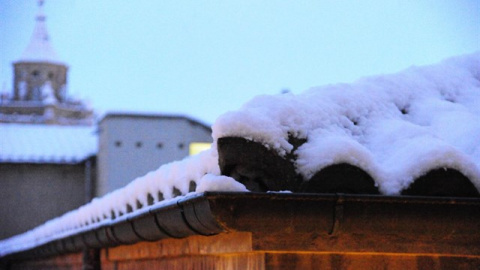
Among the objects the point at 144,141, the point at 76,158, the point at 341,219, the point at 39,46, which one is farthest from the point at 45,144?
the point at 39,46

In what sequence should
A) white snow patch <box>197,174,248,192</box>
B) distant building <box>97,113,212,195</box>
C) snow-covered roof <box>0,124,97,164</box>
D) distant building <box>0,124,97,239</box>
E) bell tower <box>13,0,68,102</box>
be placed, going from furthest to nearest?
1. bell tower <box>13,0,68,102</box>
2. snow-covered roof <box>0,124,97,164</box>
3. distant building <box>0,124,97,239</box>
4. distant building <box>97,113,212,195</box>
5. white snow patch <box>197,174,248,192</box>

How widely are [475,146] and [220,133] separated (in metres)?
1.24

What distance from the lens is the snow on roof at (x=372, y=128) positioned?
3.07m

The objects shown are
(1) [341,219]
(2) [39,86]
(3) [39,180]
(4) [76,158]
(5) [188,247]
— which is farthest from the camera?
(2) [39,86]

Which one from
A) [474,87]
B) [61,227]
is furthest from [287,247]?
[61,227]

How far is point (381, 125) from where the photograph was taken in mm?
3686

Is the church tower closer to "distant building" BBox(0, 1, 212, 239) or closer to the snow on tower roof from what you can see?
the snow on tower roof

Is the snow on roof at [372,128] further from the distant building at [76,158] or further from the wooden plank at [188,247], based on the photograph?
the distant building at [76,158]

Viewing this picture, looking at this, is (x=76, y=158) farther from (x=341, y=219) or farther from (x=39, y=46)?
(x=39, y=46)

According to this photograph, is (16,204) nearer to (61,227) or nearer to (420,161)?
(61,227)

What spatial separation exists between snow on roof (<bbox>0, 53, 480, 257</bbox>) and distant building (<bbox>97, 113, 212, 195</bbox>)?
2288 centimetres

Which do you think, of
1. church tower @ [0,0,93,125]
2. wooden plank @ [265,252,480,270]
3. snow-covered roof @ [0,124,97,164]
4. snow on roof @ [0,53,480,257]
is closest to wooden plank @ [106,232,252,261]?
wooden plank @ [265,252,480,270]

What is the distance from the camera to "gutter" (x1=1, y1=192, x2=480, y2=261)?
2869mm

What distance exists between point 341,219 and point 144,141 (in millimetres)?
25213
